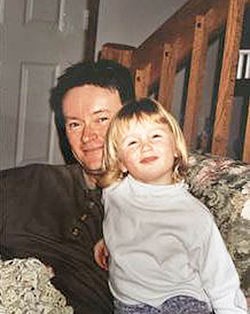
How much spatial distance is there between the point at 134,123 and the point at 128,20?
808 millimetres

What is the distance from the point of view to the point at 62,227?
1149 millimetres

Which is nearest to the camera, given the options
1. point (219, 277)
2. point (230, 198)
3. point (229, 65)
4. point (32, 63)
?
point (219, 277)

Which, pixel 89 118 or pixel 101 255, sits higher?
pixel 89 118

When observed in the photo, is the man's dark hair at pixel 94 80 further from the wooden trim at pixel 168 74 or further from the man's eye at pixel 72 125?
the wooden trim at pixel 168 74

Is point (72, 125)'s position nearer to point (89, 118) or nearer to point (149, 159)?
point (89, 118)

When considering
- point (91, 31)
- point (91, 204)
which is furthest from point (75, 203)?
point (91, 31)

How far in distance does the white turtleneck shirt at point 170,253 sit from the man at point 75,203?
0.13m

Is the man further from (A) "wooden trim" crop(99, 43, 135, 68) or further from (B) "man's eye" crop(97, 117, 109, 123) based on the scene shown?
(A) "wooden trim" crop(99, 43, 135, 68)

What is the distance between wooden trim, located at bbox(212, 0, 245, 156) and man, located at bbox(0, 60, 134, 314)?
0.85 feet

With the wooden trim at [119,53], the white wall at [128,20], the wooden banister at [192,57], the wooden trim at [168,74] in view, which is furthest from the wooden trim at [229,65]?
the white wall at [128,20]

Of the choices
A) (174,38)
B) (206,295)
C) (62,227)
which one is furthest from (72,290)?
(174,38)

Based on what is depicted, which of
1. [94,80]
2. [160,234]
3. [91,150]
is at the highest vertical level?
[94,80]

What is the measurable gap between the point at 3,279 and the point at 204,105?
881 millimetres

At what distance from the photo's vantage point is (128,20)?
171 cm
